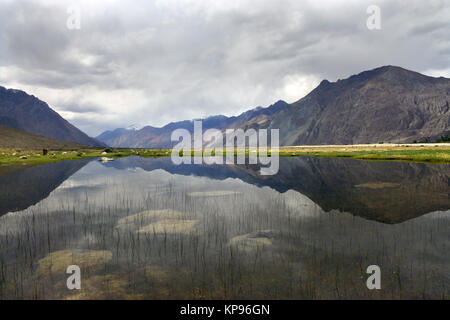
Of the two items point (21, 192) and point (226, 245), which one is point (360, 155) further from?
point (21, 192)

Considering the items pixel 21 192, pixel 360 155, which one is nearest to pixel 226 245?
pixel 21 192

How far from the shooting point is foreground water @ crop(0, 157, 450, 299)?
1370cm

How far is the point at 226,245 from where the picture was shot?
63.1 ft

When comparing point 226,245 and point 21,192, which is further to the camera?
point 21,192

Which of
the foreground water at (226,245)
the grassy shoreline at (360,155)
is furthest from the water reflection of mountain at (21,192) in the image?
the grassy shoreline at (360,155)

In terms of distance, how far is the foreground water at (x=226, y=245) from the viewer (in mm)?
Result: 13703

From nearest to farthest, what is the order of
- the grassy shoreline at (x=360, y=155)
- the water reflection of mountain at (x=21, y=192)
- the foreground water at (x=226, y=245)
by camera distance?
the foreground water at (x=226, y=245) → the water reflection of mountain at (x=21, y=192) → the grassy shoreline at (x=360, y=155)

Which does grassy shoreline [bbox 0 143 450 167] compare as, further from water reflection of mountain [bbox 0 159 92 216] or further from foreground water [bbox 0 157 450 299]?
foreground water [bbox 0 157 450 299]

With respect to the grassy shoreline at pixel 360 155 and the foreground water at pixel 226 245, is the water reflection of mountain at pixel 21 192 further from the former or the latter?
the grassy shoreline at pixel 360 155

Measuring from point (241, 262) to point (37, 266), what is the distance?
11.7 m

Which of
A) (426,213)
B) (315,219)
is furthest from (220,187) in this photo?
(426,213)
